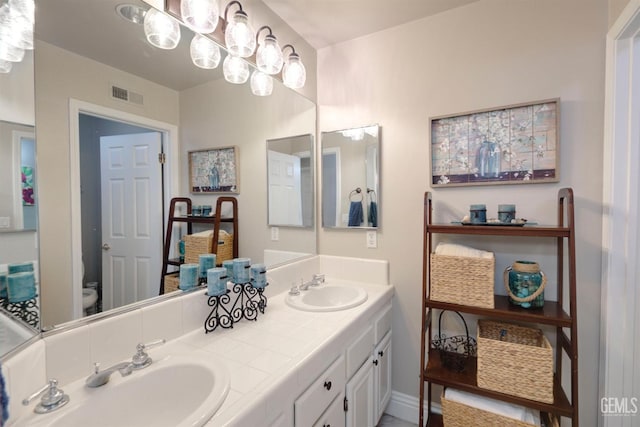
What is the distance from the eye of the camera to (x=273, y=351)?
3.40ft

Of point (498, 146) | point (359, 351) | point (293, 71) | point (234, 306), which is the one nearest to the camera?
point (234, 306)

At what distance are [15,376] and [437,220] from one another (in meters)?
1.80

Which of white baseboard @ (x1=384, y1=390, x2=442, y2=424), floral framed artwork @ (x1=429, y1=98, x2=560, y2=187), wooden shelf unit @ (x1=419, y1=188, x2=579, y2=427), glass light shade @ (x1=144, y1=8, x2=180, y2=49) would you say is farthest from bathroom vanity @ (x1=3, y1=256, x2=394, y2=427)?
glass light shade @ (x1=144, y1=8, x2=180, y2=49)

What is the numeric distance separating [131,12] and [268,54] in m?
0.67

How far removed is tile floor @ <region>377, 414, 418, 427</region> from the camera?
5.81 feet

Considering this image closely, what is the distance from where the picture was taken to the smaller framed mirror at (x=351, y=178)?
1897 millimetres

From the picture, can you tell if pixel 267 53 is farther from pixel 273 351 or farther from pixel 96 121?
pixel 273 351

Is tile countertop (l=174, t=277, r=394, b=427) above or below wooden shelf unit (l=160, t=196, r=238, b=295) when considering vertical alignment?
below

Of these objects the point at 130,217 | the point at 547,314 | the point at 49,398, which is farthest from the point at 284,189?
the point at 547,314

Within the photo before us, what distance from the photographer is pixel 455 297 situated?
143cm

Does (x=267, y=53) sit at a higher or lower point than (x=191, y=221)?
higher

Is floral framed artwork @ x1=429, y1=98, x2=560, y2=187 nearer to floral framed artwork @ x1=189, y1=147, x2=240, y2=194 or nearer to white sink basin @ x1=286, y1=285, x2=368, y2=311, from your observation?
white sink basin @ x1=286, y1=285, x2=368, y2=311

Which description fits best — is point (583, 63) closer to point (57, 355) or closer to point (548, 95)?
point (548, 95)

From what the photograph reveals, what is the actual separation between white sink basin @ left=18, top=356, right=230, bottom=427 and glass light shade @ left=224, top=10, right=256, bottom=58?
1328 millimetres
